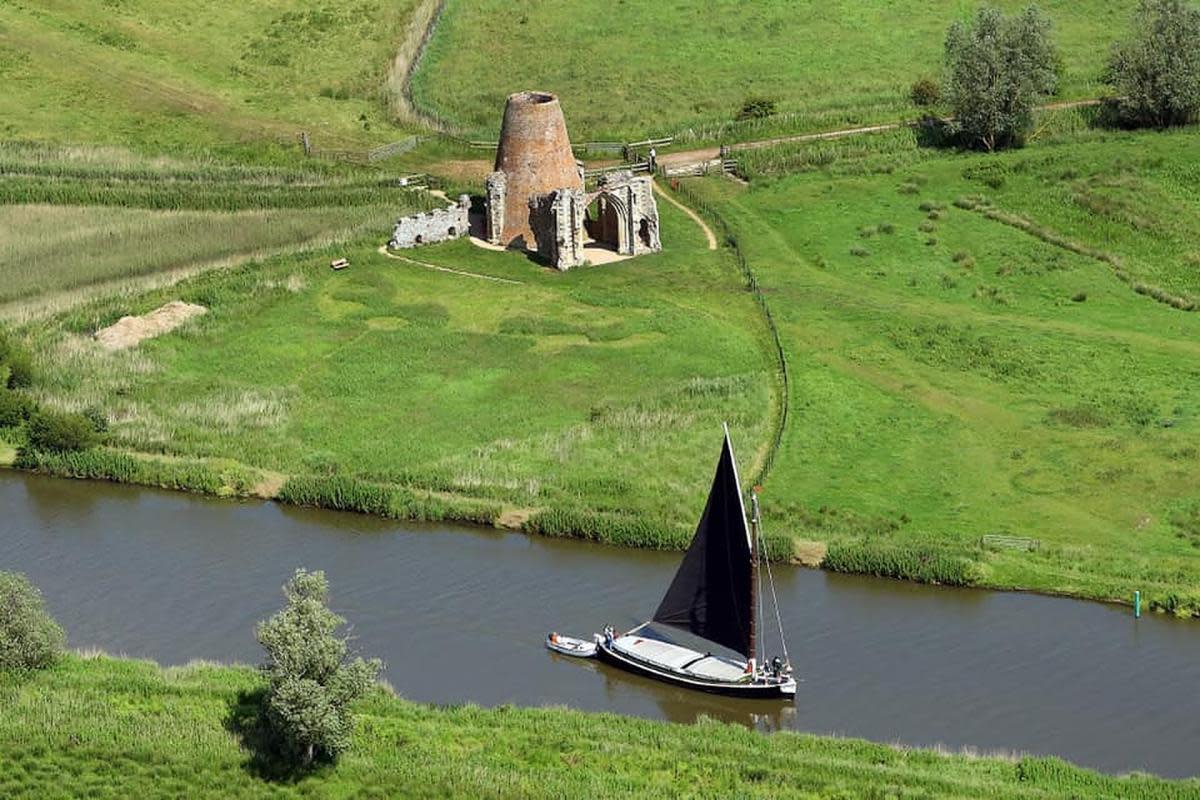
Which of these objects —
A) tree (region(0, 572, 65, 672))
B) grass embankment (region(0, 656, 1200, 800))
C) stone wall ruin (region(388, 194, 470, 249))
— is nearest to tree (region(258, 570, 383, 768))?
grass embankment (region(0, 656, 1200, 800))

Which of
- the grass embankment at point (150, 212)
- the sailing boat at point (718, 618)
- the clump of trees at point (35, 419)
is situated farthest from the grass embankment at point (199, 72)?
the sailing boat at point (718, 618)

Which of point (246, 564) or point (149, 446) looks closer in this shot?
point (246, 564)

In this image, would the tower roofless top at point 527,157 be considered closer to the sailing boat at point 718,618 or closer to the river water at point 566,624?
the river water at point 566,624

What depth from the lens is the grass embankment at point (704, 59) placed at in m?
116

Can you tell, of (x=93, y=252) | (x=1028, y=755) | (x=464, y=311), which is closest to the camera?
(x=1028, y=755)

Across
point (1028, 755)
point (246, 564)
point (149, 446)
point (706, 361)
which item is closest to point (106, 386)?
point (149, 446)

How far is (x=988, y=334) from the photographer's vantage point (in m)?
81.1

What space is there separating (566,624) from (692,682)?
502cm

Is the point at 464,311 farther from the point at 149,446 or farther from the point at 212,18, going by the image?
the point at 212,18

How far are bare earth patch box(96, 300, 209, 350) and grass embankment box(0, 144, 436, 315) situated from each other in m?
5.41

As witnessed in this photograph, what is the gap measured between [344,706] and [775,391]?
89.7 feet

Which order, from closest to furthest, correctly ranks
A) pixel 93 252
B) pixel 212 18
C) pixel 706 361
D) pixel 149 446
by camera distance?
pixel 149 446
pixel 706 361
pixel 93 252
pixel 212 18

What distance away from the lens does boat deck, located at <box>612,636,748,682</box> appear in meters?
57.0

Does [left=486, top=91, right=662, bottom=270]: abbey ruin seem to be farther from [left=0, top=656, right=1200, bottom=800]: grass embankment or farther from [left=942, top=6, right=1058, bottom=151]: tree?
[left=0, top=656, right=1200, bottom=800]: grass embankment
